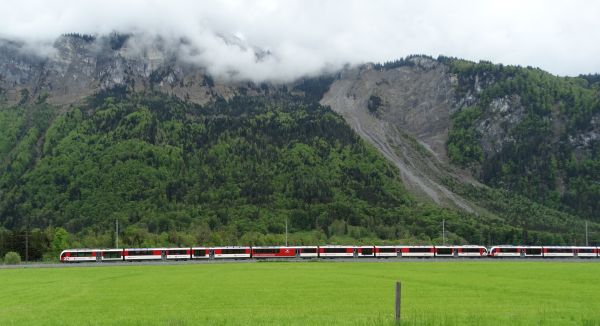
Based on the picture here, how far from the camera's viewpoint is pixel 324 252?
147 m

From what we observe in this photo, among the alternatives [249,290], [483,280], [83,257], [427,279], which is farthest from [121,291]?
[83,257]

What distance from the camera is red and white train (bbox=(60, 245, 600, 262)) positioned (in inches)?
5610

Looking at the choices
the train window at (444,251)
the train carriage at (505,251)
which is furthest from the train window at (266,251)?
the train carriage at (505,251)

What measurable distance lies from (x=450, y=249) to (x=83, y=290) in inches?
3836

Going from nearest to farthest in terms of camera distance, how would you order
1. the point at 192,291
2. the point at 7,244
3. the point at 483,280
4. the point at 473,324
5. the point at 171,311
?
the point at 473,324
the point at 171,311
the point at 192,291
the point at 483,280
the point at 7,244

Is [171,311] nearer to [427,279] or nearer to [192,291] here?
[192,291]

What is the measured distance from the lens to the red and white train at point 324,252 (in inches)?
5610

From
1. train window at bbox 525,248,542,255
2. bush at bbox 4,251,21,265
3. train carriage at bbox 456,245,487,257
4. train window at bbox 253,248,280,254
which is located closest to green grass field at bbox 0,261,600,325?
bush at bbox 4,251,21,265

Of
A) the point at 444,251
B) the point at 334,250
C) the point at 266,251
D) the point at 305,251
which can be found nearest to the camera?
the point at 444,251

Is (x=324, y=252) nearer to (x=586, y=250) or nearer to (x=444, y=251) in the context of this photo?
(x=444, y=251)

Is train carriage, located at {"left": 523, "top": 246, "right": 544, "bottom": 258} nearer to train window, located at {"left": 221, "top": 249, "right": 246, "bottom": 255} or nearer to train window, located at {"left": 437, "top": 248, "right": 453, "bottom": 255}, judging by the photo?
train window, located at {"left": 437, "top": 248, "right": 453, "bottom": 255}

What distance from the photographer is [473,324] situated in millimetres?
28438

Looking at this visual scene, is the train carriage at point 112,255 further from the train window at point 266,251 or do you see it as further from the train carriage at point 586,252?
the train carriage at point 586,252

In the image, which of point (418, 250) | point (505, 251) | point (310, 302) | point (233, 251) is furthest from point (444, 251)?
point (310, 302)
